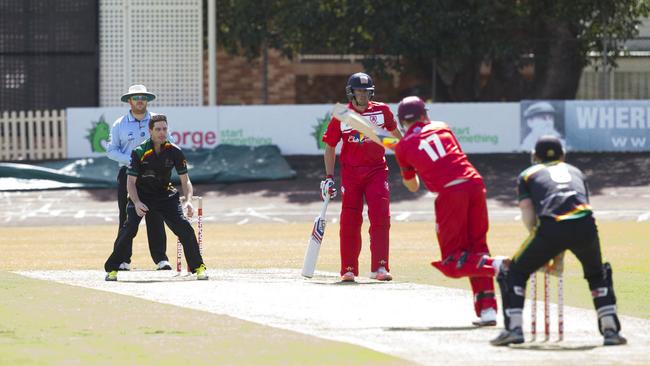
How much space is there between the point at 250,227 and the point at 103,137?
8720 mm

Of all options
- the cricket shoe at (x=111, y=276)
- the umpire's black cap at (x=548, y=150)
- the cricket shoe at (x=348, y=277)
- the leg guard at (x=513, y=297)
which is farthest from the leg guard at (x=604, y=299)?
the cricket shoe at (x=111, y=276)

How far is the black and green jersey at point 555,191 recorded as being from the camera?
33.0 ft

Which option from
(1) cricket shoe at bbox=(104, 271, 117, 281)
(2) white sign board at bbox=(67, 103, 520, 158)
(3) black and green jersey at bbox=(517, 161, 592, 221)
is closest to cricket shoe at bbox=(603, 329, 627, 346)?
(3) black and green jersey at bbox=(517, 161, 592, 221)

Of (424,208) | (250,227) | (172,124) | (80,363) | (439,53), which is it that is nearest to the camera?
(80,363)

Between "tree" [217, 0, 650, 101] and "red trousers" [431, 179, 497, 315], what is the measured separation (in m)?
24.5

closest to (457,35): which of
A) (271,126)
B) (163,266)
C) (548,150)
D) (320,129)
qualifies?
(320,129)

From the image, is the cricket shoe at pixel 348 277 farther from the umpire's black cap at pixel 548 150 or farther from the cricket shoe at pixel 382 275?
the umpire's black cap at pixel 548 150

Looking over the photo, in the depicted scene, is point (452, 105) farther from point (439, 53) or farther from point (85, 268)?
point (85, 268)

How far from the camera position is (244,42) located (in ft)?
127

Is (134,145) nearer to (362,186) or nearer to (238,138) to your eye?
(362,186)

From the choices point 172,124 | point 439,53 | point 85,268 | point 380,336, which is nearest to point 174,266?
point 85,268

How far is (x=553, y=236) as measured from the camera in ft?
32.9

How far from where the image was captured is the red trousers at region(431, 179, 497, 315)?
1096cm

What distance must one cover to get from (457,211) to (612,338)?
1543 mm
